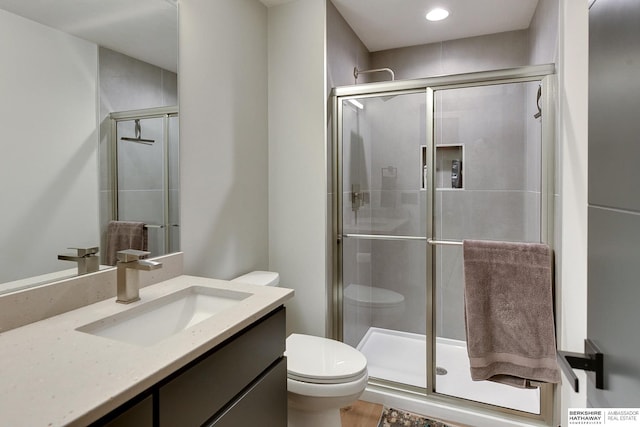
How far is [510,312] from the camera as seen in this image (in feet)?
5.85

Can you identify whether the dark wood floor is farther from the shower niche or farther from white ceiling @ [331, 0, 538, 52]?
white ceiling @ [331, 0, 538, 52]

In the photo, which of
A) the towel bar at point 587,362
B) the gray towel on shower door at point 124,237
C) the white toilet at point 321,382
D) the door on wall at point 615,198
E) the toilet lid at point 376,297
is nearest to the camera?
the door on wall at point 615,198

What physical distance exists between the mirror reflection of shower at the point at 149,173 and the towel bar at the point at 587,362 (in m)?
1.41

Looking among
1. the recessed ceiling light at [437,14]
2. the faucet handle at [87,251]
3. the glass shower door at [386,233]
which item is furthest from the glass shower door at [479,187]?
the faucet handle at [87,251]

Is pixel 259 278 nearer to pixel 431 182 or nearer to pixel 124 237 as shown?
pixel 124 237

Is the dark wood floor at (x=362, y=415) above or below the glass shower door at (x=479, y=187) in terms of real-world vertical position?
below

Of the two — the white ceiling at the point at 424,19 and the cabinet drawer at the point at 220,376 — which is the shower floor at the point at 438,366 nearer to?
the cabinet drawer at the point at 220,376

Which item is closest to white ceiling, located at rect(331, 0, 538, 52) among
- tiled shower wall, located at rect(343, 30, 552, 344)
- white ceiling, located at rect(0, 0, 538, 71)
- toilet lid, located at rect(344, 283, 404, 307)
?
white ceiling, located at rect(0, 0, 538, 71)

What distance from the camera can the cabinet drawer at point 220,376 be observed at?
2.62ft

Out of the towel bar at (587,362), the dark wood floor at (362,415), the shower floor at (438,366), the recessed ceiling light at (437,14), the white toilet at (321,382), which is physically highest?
the recessed ceiling light at (437,14)

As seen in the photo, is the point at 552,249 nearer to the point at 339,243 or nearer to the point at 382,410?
the point at 339,243

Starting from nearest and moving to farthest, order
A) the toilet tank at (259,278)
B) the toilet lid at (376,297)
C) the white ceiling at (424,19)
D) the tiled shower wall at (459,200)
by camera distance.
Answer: the toilet tank at (259,278) < the tiled shower wall at (459,200) < the white ceiling at (424,19) < the toilet lid at (376,297)

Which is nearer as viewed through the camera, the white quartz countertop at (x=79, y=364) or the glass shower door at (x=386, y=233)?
the white quartz countertop at (x=79, y=364)

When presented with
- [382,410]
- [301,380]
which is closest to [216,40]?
[301,380]
